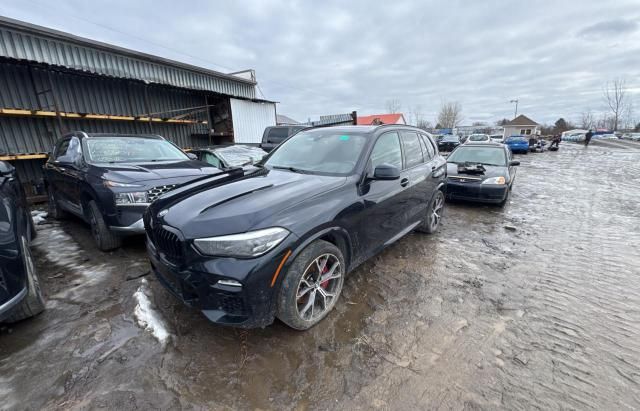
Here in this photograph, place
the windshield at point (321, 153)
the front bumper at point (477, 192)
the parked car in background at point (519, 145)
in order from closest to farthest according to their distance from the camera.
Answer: the windshield at point (321, 153) < the front bumper at point (477, 192) < the parked car in background at point (519, 145)

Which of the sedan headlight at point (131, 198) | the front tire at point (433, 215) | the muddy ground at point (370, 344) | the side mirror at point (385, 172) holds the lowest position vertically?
the muddy ground at point (370, 344)

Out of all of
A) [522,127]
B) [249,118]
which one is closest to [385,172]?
[249,118]

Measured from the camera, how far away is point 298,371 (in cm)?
192

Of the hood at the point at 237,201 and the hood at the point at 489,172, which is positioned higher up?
the hood at the point at 237,201

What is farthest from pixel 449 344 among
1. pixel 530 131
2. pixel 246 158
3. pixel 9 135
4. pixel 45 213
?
pixel 530 131

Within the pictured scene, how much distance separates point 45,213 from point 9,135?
333cm

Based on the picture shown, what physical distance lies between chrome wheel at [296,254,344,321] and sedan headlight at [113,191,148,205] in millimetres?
2398

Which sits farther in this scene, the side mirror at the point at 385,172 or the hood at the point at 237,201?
the side mirror at the point at 385,172

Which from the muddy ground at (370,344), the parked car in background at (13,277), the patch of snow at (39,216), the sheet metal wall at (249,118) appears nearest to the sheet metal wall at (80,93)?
the sheet metal wall at (249,118)

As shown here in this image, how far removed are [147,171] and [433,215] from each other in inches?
168

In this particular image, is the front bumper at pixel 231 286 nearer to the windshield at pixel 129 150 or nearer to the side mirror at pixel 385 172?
the side mirror at pixel 385 172

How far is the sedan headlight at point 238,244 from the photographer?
184 centimetres

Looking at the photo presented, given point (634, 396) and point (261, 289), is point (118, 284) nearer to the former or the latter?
point (261, 289)

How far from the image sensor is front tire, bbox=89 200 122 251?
351 cm
